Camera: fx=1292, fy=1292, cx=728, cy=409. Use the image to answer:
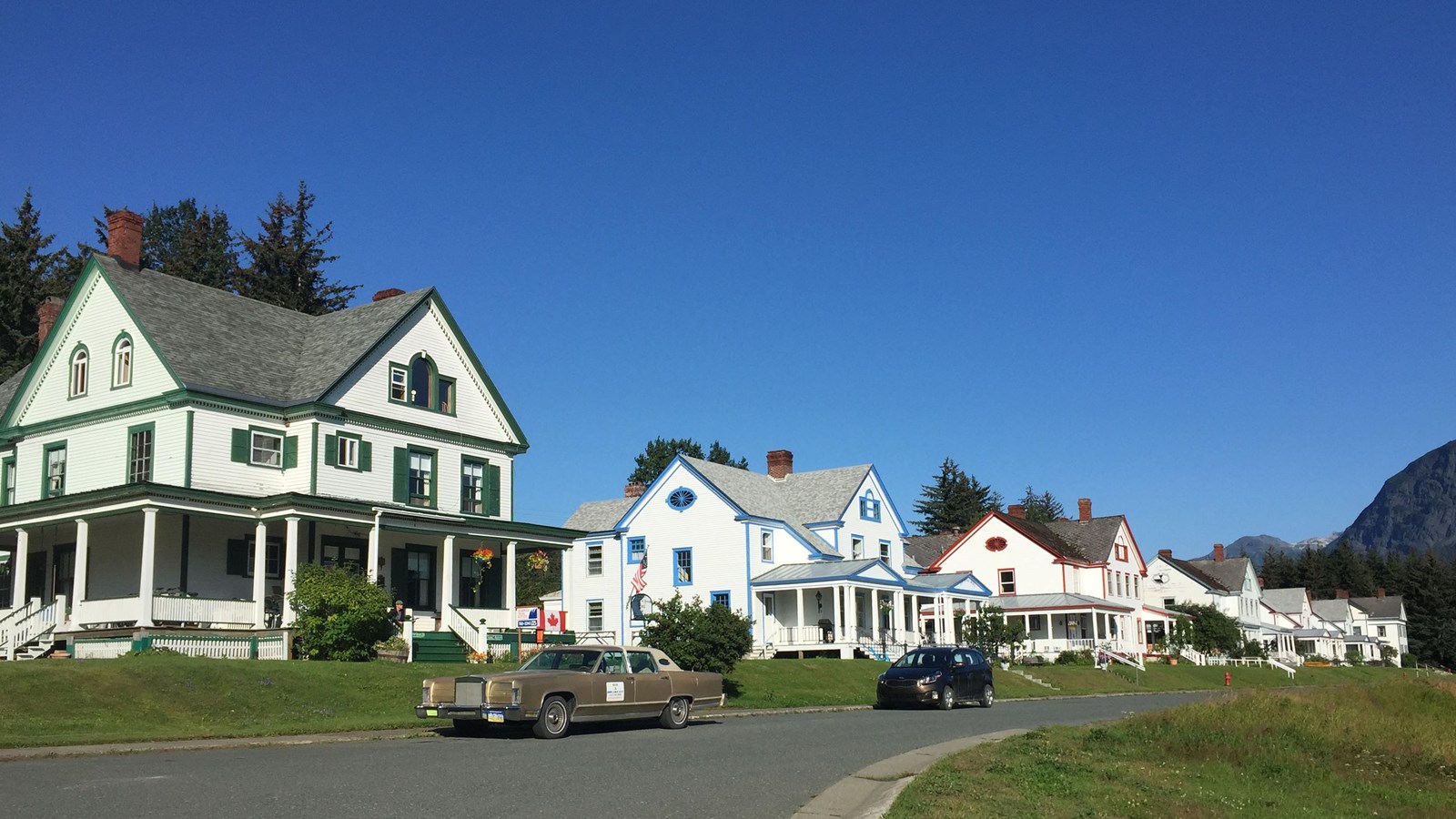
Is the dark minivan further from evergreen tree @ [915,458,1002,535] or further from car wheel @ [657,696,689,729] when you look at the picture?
evergreen tree @ [915,458,1002,535]

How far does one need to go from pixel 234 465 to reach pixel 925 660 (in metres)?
19.5

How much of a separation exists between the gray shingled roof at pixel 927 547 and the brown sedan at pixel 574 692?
60.3 meters

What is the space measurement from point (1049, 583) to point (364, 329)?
44404 millimetres

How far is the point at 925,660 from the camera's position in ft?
104

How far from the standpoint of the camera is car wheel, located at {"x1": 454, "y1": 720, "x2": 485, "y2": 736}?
2069cm

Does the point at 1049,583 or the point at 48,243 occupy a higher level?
the point at 48,243

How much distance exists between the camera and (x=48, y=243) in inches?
2630

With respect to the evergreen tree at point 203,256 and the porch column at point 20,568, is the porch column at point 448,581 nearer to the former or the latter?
the porch column at point 20,568

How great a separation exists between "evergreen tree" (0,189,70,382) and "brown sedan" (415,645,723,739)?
4744 centimetres

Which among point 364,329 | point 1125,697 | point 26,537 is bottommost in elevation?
point 1125,697

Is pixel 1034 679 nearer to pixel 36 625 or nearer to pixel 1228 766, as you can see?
pixel 1228 766

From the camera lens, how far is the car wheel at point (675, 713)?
2241 centimetres

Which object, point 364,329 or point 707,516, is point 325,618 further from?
point 707,516

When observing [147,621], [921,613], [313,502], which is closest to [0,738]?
[147,621]
